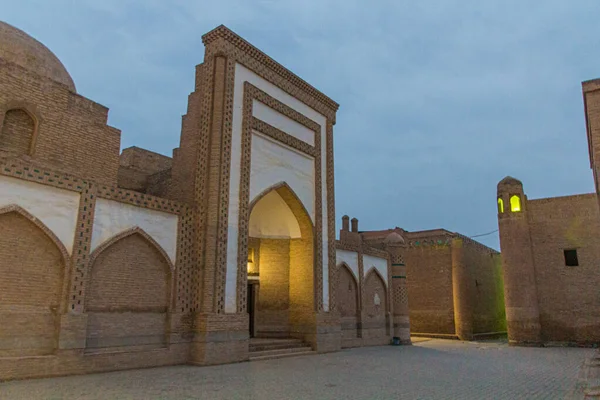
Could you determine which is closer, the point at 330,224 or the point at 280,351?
the point at 280,351

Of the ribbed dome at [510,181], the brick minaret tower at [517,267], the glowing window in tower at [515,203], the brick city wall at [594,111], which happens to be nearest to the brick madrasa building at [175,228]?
the brick minaret tower at [517,267]

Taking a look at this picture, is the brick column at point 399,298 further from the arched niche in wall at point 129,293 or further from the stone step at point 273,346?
the arched niche in wall at point 129,293

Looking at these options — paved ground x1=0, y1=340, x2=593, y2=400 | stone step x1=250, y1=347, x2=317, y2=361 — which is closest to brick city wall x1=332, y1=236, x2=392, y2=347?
stone step x1=250, y1=347, x2=317, y2=361

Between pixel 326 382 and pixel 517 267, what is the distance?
12680mm

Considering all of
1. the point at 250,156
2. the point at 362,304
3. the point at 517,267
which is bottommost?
the point at 362,304

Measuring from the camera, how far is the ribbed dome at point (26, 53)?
11.8 m

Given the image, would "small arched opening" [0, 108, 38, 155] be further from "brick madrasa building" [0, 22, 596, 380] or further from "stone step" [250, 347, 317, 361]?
"stone step" [250, 347, 317, 361]

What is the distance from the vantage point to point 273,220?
1558cm

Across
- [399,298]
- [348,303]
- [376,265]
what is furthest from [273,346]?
[399,298]

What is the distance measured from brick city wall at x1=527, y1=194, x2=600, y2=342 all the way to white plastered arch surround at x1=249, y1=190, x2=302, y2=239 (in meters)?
10.0

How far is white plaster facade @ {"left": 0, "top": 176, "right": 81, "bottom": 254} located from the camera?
8320 millimetres

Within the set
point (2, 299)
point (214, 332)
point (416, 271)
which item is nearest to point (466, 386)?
point (214, 332)

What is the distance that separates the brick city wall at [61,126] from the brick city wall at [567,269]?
15798 mm

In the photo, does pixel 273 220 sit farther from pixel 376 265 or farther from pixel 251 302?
pixel 376 265
